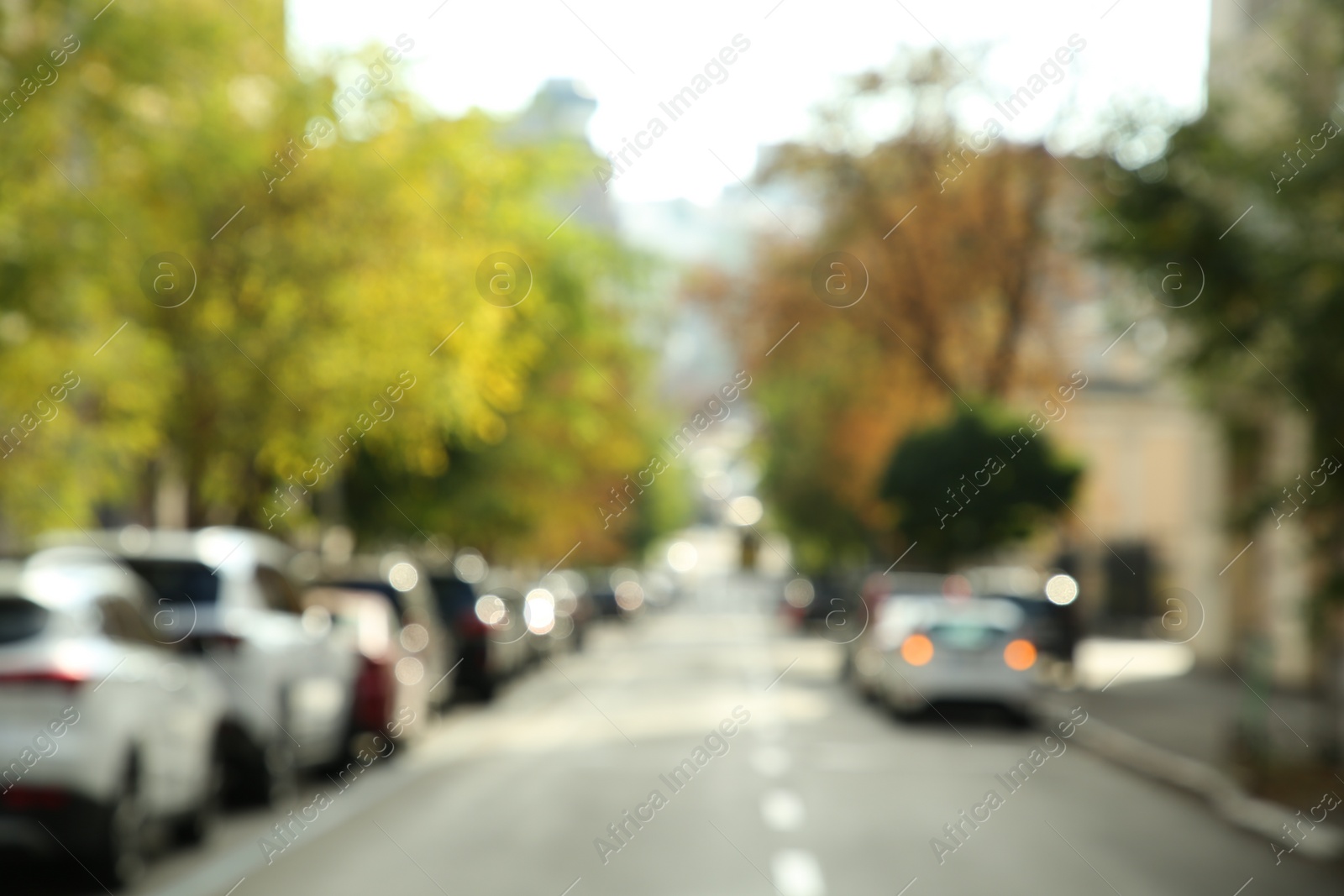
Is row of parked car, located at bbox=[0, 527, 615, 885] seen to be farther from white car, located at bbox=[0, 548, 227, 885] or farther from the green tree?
the green tree

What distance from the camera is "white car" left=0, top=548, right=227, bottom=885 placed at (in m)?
8.78

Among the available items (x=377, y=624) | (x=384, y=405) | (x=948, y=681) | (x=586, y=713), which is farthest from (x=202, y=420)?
(x=948, y=681)

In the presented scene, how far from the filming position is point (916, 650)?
22.0 m

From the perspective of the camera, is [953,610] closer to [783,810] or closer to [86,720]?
[783,810]

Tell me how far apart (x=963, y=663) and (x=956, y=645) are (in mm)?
232

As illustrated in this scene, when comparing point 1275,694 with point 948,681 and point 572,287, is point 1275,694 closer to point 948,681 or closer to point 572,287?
point 948,681

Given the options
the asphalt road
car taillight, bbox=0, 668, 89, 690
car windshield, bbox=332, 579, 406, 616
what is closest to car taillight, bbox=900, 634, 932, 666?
the asphalt road

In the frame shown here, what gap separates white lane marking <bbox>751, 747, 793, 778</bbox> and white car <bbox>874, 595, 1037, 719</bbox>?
3.64 metres

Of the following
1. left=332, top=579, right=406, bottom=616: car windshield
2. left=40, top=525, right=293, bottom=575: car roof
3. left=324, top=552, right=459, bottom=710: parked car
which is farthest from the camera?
left=332, top=579, right=406, bottom=616: car windshield

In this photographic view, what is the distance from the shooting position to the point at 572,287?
96.6 ft

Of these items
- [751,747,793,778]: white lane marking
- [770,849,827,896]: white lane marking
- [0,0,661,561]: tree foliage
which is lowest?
Answer: [751,747,793,778]: white lane marking

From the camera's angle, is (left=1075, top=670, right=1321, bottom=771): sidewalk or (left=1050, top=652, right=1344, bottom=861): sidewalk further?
(left=1075, top=670, right=1321, bottom=771): sidewalk

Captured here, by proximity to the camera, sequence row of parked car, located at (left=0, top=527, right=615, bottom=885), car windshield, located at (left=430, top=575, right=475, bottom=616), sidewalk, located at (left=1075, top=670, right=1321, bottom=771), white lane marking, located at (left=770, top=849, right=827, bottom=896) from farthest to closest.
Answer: car windshield, located at (left=430, top=575, right=475, bottom=616) < sidewalk, located at (left=1075, top=670, right=1321, bottom=771) < white lane marking, located at (left=770, top=849, right=827, bottom=896) < row of parked car, located at (left=0, top=527, right=615, bottom=885)

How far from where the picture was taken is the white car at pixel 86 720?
346 inches
